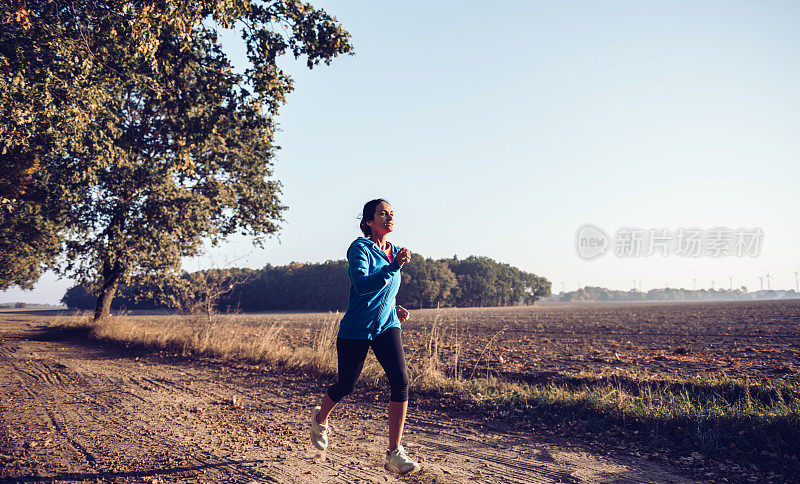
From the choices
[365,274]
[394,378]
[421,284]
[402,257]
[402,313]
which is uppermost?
[421,284]

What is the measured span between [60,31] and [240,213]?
11318mm

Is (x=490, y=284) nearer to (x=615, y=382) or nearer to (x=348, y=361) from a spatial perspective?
(x=615, y=382)

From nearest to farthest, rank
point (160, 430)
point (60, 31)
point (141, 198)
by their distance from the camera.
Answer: point (160, 430), point (60, 31), point (141, 198)

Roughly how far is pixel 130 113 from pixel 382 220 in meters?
16.4

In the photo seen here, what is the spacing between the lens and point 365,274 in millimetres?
3357

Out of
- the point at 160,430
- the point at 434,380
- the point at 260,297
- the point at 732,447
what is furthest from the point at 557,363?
the point at 260,297

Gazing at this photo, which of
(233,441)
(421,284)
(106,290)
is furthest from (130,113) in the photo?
(421,284)

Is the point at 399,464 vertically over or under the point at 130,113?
under

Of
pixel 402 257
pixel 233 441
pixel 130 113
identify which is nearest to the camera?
pixel 402 257

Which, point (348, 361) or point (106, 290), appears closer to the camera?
point (348, 361)

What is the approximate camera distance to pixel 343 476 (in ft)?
11.3

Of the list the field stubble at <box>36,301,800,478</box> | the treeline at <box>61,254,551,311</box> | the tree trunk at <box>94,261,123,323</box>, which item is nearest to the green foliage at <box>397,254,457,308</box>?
the treeline at <box>61,254,551,311</box>

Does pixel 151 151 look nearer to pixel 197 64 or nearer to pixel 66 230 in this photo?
pixel 66 230

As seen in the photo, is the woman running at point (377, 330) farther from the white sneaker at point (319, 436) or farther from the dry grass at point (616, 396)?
the dry grass at point (616, 396)
